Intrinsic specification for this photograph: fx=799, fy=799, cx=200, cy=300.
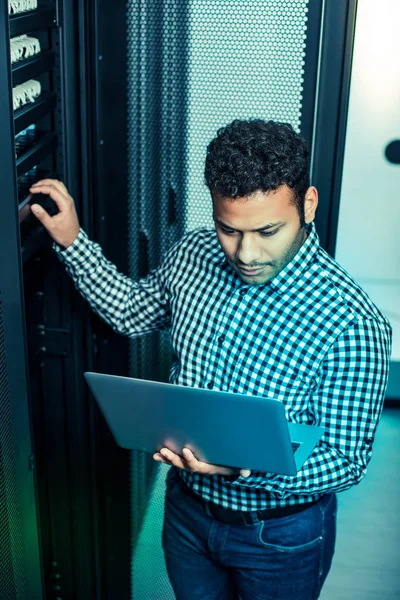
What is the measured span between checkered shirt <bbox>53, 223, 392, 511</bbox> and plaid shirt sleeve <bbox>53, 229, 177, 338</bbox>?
138 mm

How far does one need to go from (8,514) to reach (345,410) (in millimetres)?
730

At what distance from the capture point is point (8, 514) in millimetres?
1650

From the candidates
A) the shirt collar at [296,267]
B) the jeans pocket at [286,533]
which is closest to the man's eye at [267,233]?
the shirt collar at [296,267]

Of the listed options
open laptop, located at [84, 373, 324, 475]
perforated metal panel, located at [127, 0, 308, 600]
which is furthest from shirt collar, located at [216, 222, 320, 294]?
perforated metal panel, located at [127, 0, 308, 600]

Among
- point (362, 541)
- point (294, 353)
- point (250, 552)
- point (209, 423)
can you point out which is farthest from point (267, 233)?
point (362, 541)

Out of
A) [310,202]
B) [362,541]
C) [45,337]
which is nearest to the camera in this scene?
[310,202]

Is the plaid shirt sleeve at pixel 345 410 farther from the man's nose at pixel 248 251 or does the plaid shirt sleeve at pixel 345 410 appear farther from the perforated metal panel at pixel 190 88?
the perforated metal panel at pixel 190 88

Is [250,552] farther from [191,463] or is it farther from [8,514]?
[8,514]

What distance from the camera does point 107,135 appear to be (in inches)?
84.4

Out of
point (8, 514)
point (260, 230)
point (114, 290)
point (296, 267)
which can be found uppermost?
point (260, 230)

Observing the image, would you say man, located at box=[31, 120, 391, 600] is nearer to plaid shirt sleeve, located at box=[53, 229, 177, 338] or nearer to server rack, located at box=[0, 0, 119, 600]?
plaid shirt sleeve, located at box=[53, 229, 177, 338]

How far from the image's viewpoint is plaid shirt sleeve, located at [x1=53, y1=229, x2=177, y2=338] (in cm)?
200

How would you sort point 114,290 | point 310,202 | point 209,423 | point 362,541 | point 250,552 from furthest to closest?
point 362,541 < point 114,290 < point 250,552 < point 310,202 < point 209,423

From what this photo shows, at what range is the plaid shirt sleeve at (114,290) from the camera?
200 cm
